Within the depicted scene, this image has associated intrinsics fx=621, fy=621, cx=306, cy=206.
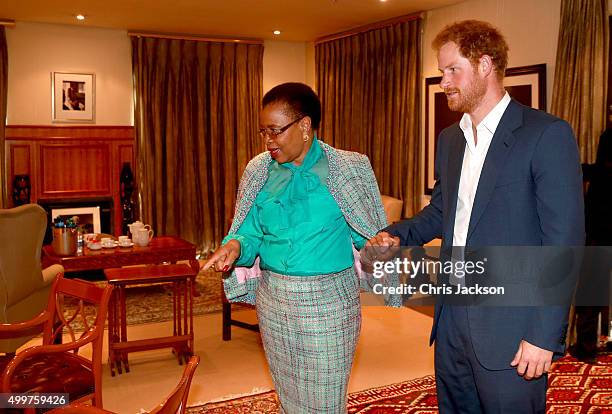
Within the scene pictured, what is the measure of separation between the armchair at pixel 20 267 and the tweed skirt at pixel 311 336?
2.22m

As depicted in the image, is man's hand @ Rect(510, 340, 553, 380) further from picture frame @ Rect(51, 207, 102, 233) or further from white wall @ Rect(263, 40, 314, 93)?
white wall @ Rect(263, 40, 314, 93)

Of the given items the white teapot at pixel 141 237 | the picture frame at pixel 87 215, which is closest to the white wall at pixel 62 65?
the picture frame at pixel 87 215

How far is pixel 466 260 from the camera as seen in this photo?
1.79 m

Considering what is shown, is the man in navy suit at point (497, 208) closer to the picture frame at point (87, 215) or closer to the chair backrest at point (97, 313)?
the chair backrest at point (97, 313)

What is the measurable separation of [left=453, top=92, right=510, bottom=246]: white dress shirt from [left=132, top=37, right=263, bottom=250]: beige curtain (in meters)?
6.48

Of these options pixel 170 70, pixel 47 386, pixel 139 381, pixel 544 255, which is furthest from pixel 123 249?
pixel 544 255

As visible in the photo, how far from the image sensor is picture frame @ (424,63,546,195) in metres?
5.25

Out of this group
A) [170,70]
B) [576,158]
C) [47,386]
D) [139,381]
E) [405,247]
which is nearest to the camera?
[576,158]

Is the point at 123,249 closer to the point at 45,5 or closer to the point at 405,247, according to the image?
the point at 45,5

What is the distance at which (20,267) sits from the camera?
3840 millimetres

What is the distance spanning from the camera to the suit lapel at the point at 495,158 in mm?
1718

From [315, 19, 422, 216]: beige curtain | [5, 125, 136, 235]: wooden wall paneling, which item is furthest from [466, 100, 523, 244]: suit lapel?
[5, 125, 136, 235]: wooden wall paneling

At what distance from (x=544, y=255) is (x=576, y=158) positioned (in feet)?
0.89

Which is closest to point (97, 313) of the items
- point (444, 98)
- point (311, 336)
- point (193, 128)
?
point (311, 336)
